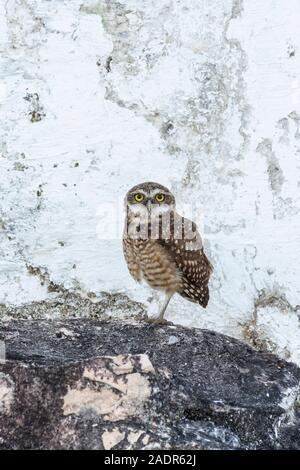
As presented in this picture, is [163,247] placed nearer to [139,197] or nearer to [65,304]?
[139,197]

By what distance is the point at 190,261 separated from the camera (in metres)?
4.90

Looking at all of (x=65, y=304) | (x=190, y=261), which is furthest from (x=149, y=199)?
(x=65, y=304)

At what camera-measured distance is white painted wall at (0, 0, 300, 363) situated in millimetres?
5090

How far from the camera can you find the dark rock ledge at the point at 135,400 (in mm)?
3268

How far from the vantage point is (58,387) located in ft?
11.0

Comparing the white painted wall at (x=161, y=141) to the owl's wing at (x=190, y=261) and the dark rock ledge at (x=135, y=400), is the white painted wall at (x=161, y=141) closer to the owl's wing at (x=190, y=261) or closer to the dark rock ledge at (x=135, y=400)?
the owl's wing at (x=190, y=261)

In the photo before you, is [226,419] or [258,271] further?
[258,271]

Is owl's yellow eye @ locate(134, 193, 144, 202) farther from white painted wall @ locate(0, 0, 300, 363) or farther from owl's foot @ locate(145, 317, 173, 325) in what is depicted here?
owl's foot @ locate(145, 317, 173, 325)

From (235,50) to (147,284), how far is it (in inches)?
52.9

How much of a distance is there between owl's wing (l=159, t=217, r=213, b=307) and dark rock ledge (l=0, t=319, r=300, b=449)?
2.70 ft

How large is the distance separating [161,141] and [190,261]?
0.71m
